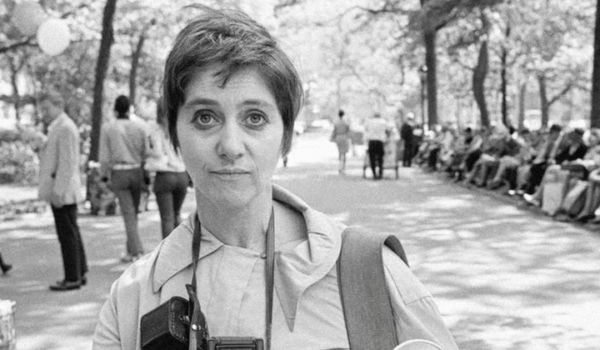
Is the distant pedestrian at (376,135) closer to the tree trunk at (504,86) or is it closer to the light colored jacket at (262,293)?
the tree trunk at (504,86)

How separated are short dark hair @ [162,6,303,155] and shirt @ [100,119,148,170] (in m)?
8.99

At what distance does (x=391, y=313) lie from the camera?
1.73 metres

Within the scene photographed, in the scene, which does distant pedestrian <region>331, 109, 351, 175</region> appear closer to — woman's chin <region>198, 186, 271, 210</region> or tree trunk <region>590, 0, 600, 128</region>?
tree trunk <region>590, 0, 600, 128</region>

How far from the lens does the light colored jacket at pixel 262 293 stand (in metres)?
1.74

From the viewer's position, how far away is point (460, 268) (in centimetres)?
1055

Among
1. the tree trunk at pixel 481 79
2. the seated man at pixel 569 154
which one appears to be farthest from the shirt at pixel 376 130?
the seated man at pixel 569 154

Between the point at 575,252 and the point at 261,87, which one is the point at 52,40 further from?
the point at 261,87

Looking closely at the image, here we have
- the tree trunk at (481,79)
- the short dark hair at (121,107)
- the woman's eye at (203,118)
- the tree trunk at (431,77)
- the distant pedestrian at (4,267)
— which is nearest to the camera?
the woman's eye at (203,118)

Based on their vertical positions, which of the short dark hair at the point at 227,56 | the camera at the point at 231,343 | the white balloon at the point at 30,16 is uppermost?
the white balloon at the point at 30,16

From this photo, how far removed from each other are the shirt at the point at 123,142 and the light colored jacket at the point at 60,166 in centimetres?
135

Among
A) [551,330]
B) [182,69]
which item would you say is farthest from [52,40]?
[182,69]

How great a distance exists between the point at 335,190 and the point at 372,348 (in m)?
20.6

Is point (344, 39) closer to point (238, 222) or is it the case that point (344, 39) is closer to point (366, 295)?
point (238, 222)

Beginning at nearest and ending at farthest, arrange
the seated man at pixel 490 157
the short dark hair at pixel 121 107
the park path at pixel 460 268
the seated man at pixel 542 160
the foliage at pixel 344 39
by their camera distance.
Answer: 1. the park path at pixel 460 268
2. the short dark hair at pixel 121 107
3. the seated man at pixel 542 160
4. the foliage at pixel 344 39
5. the seated man at pixel 490 157
